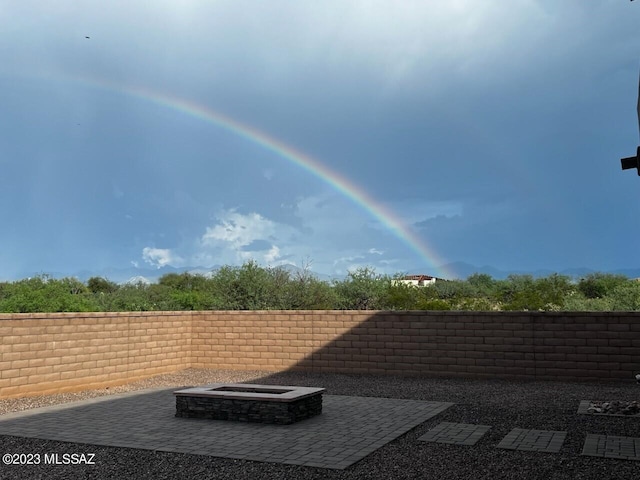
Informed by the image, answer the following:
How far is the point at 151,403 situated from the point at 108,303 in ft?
109

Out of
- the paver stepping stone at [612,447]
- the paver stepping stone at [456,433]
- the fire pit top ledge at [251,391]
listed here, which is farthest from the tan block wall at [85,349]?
the paver stepping stone at [612,447]

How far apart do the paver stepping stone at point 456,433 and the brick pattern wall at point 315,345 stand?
611 cm

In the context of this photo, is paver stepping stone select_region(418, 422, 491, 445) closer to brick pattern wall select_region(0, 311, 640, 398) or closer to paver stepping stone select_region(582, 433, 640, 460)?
paver stepping stone select_region(582, 433, 640, 460)

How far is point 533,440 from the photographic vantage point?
7.31m

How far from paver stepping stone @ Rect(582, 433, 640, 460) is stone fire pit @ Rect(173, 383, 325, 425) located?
394 cm

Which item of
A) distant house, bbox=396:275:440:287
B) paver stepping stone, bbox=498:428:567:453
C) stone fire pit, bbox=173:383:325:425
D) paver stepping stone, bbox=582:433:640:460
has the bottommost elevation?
paver stepping stone, bbox=582:433:640:460

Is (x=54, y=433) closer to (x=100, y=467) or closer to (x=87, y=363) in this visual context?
(x=100, y=467)

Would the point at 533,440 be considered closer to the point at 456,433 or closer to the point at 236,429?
the point at 456,433

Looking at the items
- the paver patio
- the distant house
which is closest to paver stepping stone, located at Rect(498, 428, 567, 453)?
the paver patio

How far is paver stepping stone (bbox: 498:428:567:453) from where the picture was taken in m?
6.89

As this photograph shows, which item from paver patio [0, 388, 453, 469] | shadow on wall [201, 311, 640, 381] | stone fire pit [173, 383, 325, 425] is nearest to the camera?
paver patio [0, 388, 453, 469]

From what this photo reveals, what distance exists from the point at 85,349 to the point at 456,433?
917cm

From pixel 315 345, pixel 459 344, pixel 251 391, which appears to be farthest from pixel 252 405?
pixel 459 344

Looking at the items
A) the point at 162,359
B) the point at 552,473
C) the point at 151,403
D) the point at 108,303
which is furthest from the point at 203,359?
the point at 108,303
